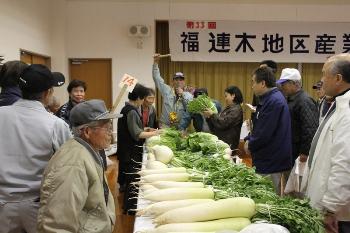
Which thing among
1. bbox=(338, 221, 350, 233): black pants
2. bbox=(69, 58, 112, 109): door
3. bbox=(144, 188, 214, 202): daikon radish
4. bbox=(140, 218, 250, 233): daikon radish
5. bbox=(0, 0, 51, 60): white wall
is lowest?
bbox=(338, 221, 350, 233): black pants

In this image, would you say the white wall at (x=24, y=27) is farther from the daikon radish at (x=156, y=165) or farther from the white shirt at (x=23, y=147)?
the white shirt at (x=23, y=147)

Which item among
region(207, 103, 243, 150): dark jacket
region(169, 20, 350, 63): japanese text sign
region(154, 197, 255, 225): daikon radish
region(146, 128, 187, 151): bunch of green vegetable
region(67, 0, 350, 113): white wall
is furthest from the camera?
region(169, 20, 350, 63): japanese text sign

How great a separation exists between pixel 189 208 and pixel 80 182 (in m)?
0.54

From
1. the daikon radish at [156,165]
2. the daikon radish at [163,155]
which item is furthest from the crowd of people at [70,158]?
the daikon radish at [163,155]

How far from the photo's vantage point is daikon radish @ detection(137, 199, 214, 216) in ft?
6.36

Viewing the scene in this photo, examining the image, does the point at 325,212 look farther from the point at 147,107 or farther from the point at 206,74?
the point at 206,74

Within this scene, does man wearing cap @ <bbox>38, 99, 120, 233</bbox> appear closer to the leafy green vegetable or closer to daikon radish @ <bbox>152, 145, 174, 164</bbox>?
the leafy green vegetable

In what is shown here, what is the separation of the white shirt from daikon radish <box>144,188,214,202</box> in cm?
58

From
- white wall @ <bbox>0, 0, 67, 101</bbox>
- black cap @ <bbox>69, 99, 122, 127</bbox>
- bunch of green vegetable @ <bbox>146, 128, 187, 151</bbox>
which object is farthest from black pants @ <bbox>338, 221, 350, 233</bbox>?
white wall @ <bbox>0, 0, 67, 101</bbox>

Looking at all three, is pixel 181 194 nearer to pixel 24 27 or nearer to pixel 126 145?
pixel 126 145

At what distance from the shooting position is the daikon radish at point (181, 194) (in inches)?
80.1

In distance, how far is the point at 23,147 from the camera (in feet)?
6.57

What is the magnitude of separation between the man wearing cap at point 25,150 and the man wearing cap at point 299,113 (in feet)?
7.84

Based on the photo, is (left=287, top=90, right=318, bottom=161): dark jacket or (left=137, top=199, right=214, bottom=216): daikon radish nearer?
(left=137, top=199, right=214, bottom=216): daikon radish
